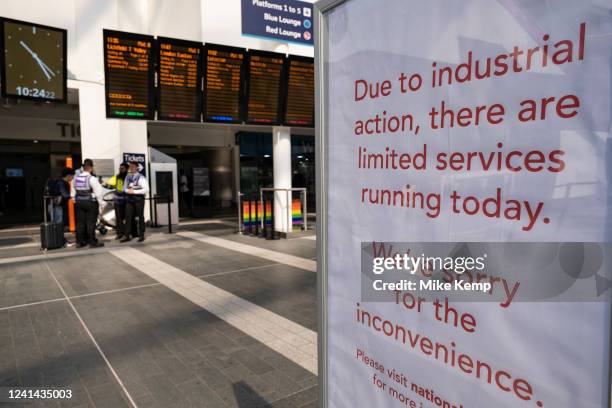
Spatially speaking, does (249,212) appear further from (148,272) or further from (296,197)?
(148,272)

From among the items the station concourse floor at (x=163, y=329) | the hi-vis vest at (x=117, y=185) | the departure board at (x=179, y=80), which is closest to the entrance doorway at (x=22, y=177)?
the hi-vis vest at (x=117, y=185)

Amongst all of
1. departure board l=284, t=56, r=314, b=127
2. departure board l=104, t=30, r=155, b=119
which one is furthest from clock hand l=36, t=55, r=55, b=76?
departure board l=284, t=56, r=314, b=127

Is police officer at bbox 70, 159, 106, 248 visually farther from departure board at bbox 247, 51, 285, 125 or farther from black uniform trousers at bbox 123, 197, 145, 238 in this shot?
departure board at bbox 247, 51, 285, 125

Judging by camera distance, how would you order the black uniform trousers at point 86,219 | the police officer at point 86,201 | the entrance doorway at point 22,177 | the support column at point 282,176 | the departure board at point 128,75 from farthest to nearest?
the entrance doorway at point 22,177
the support column at point 282,176
the black uniform trousers at point 86,219
the police officer at point 86,201
the departure board at point 128,75

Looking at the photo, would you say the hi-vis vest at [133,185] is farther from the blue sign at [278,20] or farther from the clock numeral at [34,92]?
the blue sign at [278,20]

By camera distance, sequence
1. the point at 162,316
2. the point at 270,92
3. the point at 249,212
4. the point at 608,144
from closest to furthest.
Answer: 1. the point at 608,144
2. the point at 162,316
3. the point at 270,92
4. the point at 249,212

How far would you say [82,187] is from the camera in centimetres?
811

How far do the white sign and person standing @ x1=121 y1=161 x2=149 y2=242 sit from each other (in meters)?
8.20

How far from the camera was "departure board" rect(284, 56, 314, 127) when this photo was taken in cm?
885

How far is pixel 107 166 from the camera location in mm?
10906

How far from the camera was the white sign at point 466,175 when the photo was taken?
830mm

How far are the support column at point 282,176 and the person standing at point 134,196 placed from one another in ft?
9.42

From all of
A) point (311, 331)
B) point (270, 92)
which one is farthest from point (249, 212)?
point (311, 331)

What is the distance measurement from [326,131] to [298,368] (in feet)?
7.01
